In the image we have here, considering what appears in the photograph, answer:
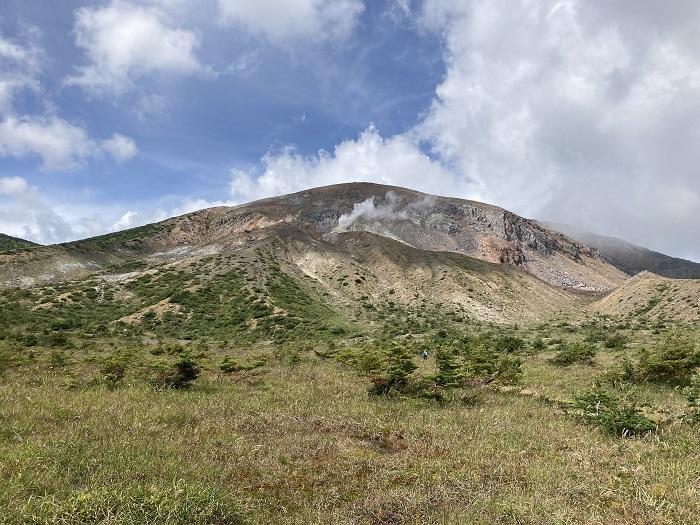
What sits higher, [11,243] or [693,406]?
[11,243]

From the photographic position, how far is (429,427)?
10.5 meters

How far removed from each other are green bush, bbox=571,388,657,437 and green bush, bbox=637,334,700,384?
669 centimetres

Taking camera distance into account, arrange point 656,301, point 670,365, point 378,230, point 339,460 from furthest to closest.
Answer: point 378,230 < point 656,301 < point 670,365 < point 339,460

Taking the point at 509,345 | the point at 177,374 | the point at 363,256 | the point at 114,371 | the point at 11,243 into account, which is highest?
the point at 11,243

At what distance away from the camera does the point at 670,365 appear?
1700cm

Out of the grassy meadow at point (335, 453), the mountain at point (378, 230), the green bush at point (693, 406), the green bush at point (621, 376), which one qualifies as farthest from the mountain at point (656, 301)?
the grassy meadow at point (335, 453)

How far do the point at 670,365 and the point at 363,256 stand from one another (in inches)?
2795

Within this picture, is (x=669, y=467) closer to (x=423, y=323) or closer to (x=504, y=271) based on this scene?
(x=423, y=323)

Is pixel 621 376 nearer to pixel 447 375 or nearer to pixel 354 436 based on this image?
pixel 447 375

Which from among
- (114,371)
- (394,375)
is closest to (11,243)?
(114,371)

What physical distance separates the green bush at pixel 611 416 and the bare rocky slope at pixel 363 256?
4569 centimetres

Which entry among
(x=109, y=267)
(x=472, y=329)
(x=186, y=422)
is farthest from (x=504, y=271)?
(x=186, y=422)

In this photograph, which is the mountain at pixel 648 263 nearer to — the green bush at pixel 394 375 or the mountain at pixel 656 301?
the mountain at pixel 656 301

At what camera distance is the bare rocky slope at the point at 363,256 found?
227ft
